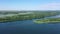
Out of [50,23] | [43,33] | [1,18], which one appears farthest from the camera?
[1,18]

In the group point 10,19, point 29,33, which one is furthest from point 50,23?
point 10,19

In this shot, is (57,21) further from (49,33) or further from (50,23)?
Result: (49,33)

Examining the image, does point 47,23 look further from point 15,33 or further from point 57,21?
point 15,33

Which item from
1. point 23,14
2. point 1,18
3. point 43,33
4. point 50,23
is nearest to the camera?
point 43,33

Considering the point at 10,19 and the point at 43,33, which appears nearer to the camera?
the point at 43,33

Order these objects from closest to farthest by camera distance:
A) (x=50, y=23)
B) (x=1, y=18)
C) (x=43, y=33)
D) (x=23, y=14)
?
1. (x=43, y=33)
2. (x=50, y=23)
3. (x=1, y=18)
4. (x=23, y=14)

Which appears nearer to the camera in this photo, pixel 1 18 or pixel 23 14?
pixel 1 18

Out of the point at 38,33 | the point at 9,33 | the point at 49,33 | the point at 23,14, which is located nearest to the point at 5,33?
the point at 9,33
